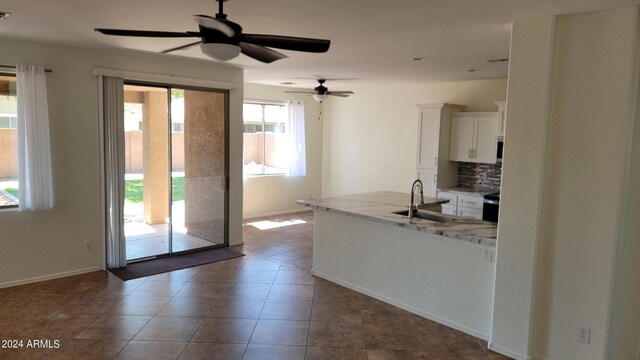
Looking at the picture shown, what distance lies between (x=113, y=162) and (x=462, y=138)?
193 inches

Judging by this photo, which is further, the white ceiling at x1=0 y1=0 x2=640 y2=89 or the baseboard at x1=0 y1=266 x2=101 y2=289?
the baseboard at x1=0 y1=266 x2=101 y2=289

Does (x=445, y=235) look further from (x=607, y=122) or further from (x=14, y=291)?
(x=14, y=291)

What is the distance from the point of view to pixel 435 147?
667 cm

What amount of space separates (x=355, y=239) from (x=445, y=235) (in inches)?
45.6

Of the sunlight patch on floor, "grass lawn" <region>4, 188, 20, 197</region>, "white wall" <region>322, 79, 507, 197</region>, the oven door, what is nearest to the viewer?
"grass lawn" <region>4, 188, 20, 197</region>

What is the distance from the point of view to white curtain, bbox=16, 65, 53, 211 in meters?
4.20

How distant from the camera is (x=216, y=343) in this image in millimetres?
3314

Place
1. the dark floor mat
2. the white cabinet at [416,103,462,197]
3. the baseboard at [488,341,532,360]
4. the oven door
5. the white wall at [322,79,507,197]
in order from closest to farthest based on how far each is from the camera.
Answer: the baseboard at [488,341,532,360] < the dark floor mat < the oven door < the white cabinet at [416,103,462,197] < the white wall at [322,79,507,197]

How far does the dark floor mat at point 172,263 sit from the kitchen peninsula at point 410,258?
1.43 m

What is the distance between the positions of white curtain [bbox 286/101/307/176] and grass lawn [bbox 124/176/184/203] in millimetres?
3087

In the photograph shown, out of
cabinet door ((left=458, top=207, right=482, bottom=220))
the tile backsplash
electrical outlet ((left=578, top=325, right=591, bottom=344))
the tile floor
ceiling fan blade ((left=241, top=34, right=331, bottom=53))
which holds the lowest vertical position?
the tile floor

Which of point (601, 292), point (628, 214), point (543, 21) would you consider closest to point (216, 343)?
point (601, 292)

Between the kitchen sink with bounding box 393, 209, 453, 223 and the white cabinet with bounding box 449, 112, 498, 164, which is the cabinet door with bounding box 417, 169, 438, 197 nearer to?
the white cabinet with bounding box 449, 112, 498, 164

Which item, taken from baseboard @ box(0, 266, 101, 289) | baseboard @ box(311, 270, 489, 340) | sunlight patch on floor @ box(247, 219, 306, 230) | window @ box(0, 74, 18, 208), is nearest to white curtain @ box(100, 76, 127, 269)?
baseboard @ box(0, 266, 101, 289)
